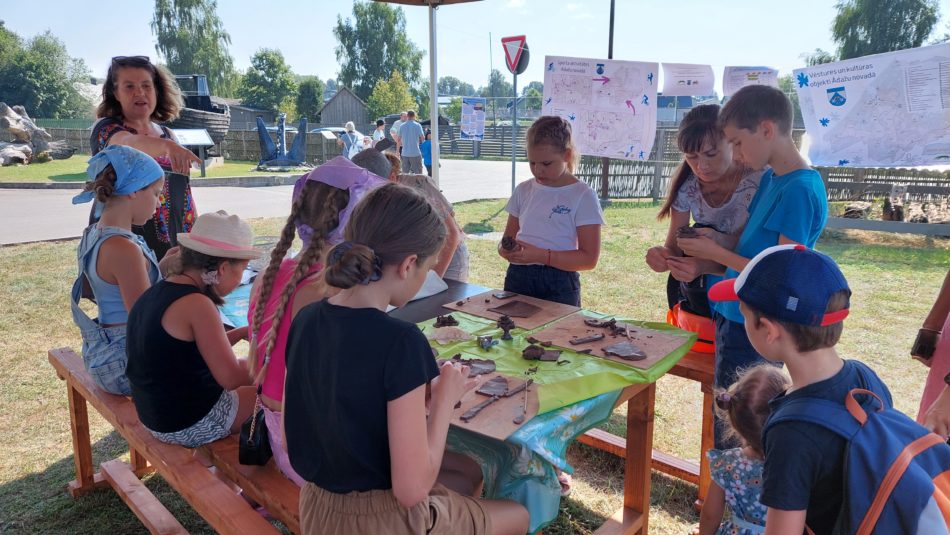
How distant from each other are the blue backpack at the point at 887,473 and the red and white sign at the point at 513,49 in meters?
8.04

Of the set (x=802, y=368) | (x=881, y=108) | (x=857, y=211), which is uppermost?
(x=881, y=108)

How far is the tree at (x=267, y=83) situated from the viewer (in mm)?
57250

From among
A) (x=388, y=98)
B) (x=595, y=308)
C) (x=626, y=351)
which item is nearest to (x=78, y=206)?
(x=595, y=308)

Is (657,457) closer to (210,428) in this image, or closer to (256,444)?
(256,444)

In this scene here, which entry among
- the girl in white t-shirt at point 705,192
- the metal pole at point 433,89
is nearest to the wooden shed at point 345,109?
the metal pole at point 433,89

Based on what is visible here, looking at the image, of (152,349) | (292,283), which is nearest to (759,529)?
(292,283)

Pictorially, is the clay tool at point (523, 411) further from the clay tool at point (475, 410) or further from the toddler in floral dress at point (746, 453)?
the toddler in floral dress at point (746, 453)

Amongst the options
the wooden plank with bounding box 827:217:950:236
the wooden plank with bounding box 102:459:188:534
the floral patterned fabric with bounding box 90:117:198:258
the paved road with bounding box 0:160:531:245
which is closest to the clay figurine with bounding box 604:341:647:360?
the wooden plank with bounding box 102:459:188:534

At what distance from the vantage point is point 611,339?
231 cm

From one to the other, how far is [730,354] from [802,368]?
3.04 feet

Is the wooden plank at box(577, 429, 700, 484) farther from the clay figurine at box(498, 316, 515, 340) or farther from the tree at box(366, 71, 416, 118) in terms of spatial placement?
the tree at box(366, 71, 416, 118)

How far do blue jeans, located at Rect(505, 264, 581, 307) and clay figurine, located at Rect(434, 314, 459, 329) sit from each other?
0.66 m

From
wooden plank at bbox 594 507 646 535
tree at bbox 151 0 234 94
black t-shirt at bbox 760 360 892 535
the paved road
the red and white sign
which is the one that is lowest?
wooden plank at bbox 594 507 646 535

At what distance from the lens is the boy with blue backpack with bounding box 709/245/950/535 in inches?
44.7
